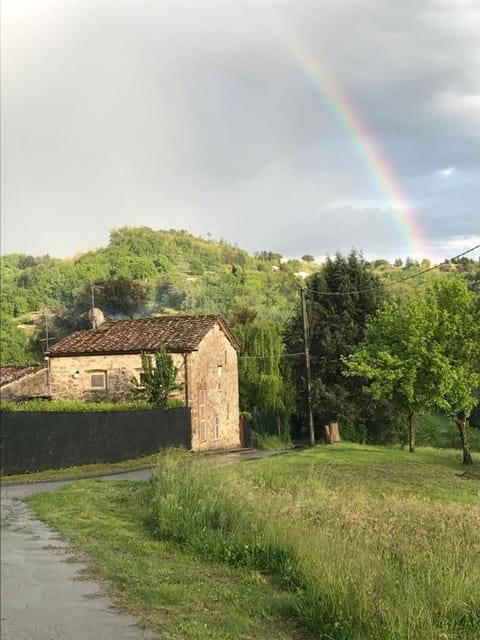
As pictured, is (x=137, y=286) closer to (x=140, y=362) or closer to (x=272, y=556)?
(x=140, y=362)

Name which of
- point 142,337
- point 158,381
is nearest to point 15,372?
point 142,337

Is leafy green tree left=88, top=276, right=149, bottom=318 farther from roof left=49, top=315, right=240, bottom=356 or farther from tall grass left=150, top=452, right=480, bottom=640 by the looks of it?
tall grass left=150, top=452, right=480, bottom=640

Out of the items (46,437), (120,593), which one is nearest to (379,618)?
(120,593)

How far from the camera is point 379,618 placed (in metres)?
7.61

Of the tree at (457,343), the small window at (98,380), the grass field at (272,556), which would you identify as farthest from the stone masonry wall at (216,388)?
the grass field at (272,556)

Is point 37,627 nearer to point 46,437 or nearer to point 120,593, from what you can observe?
point 120,593

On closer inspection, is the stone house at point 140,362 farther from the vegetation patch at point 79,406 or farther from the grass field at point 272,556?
the grass field at point 272,556

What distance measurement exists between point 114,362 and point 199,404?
15.9ft

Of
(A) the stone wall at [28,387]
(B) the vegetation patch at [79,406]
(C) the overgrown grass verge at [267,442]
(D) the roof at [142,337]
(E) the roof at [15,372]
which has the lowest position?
(C) the overgrown grass verge at [267,442]

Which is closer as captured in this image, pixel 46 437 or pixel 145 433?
pixel 46 437

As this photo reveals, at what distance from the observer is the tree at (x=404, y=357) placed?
32594mm

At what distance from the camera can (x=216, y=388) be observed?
38.9 m

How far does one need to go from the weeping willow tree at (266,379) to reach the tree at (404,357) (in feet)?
46.3

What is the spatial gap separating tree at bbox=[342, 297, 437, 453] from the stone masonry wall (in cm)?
781
